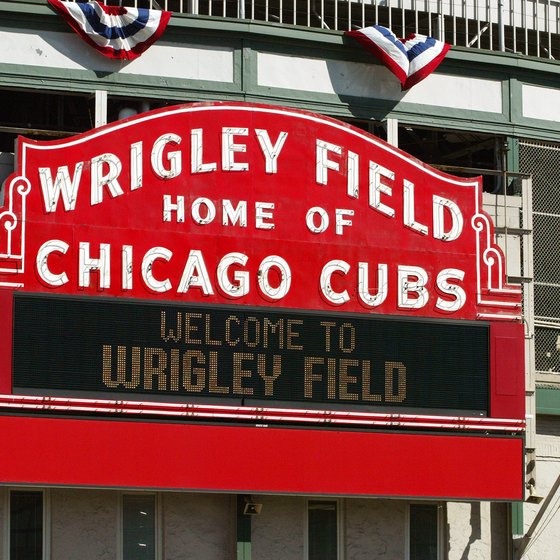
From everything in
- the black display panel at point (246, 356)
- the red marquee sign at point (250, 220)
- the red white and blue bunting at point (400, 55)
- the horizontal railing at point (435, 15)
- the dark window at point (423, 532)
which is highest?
the horizontal railing at point (435, 15)

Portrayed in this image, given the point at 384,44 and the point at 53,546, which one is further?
the point at 384,44

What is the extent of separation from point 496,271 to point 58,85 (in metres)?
6.98

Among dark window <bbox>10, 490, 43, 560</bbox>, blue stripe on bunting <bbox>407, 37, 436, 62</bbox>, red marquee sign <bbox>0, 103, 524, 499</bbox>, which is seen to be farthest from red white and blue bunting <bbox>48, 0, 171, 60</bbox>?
dark window <bbox>10, 490, 43, 560</bbox>

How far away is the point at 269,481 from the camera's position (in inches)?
942

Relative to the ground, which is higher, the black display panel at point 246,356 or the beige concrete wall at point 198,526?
the black display panel at point 246,356

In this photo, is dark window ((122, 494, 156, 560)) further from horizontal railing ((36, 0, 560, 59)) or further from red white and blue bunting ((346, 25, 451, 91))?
horizontal railing ((36, 0, 560, 59))

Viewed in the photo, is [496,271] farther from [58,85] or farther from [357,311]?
[58,85]

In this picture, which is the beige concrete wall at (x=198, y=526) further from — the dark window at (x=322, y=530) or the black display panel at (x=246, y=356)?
the black display panel at (x=246, y=356)

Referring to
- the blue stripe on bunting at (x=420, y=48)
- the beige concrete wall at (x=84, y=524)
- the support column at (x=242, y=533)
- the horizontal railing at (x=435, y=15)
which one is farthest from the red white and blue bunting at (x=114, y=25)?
the support column at (x=242, y=533)

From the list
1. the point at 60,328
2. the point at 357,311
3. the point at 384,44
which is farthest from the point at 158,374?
the point at 384,44

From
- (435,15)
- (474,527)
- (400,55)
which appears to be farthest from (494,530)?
(435,15)

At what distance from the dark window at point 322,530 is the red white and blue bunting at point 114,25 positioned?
7.15 m

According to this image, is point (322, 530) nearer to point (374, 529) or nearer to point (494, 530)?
point (374, 529)

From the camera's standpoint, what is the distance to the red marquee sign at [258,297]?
23.3m
